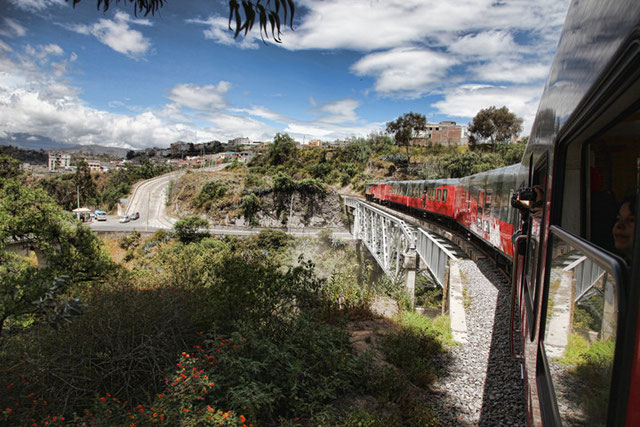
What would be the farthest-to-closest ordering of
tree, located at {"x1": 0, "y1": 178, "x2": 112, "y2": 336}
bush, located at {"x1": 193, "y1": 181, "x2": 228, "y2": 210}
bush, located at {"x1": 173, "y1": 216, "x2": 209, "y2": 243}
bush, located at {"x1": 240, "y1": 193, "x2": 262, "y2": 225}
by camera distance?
bush, located at {"x1": 193, "y1": 181, "x2": 228, "y2": 210} → bush, located at {"x1": 240, "y1": 193, "x2": 262, "y2": 225} → bush, located at {"x1": 173, "y1": 216, "x2": 209, "y2": 243} → tree, located at {"x1": 0, "y1": 178, "x2": 112, "y2": 336}

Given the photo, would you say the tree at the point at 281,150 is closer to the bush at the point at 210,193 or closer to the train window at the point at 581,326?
the bush at the point at 210,193

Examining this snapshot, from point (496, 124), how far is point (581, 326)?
207 ft

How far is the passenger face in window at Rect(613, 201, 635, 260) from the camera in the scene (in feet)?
2.71

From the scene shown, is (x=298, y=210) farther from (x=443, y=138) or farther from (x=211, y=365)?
(x=211, y=365)

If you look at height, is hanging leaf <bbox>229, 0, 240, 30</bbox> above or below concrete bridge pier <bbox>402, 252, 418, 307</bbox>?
above

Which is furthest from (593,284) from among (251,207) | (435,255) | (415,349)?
(251,207)

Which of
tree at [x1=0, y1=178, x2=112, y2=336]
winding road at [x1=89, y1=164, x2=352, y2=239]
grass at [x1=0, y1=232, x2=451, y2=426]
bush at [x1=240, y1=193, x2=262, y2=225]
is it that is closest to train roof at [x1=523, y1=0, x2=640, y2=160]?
grass at [x1=0, y1=232, x2=451, y2=426]

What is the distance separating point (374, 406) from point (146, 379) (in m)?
2.72

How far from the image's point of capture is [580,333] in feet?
4.02

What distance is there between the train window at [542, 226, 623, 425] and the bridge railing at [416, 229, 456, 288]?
8308 millimetres

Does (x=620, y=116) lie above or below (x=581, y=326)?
above

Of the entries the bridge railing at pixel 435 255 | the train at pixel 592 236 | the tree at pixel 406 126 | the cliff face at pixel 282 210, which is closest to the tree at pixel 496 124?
the tree at pixel 406 126

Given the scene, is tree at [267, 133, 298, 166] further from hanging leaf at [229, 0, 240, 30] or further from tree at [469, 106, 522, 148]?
hanging leaf at [229, 0, 240, 30]

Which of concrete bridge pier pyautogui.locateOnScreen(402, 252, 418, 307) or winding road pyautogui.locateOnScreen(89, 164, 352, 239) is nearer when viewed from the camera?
concrete bridge pier pyautogui.locateOnScreen(402, 252, 418, 307)
